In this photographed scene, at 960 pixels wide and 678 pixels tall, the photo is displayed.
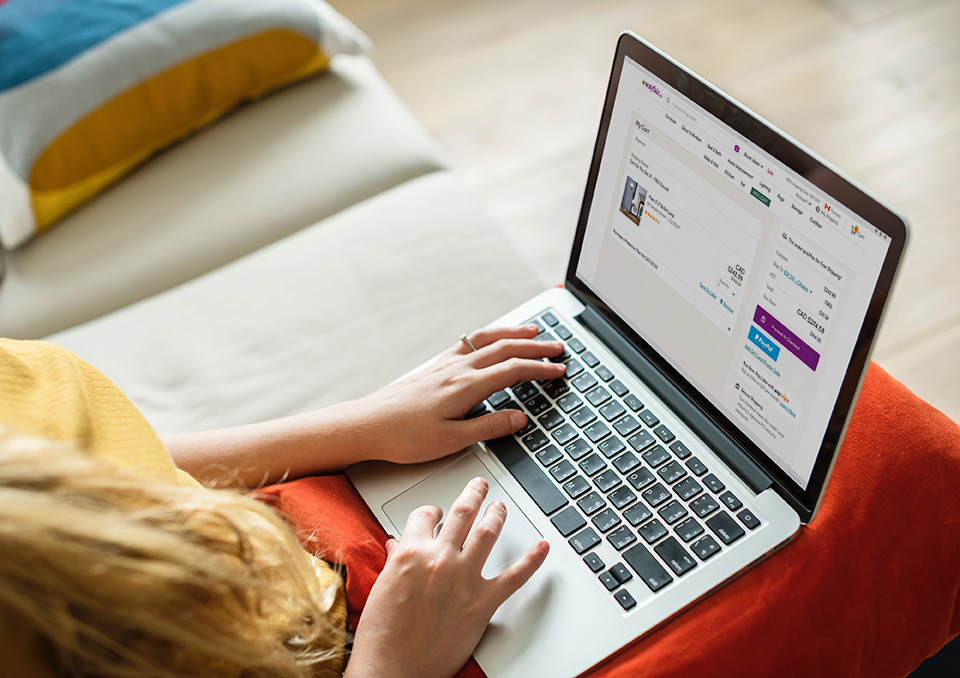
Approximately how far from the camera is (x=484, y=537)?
0.70m

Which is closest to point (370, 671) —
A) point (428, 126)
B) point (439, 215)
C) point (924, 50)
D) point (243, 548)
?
point (243, 548)

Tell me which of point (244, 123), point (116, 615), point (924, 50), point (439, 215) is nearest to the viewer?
point (116, 615)

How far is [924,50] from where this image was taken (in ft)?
6.33

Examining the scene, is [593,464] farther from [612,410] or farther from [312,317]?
[312,317]

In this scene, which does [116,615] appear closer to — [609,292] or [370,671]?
[370,671]

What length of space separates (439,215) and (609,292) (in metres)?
0.36

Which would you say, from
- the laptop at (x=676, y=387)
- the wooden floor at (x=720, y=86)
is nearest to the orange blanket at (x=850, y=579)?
the laptop at (x=676, y=387)

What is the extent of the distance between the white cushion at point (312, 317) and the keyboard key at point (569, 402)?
22 cm

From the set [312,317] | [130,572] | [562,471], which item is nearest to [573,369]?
[562,471]

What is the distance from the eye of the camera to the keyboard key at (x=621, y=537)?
715 millimetres

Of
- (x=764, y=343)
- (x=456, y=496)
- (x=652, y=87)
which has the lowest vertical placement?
(x=456, y=496)

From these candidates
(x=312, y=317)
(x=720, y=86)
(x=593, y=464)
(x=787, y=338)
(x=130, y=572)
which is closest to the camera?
(x=130, y=572)

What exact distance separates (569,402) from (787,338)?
9.3 inches

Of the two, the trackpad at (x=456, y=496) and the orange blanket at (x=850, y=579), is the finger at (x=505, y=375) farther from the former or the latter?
the orange blanket at (x=850, y=579)
